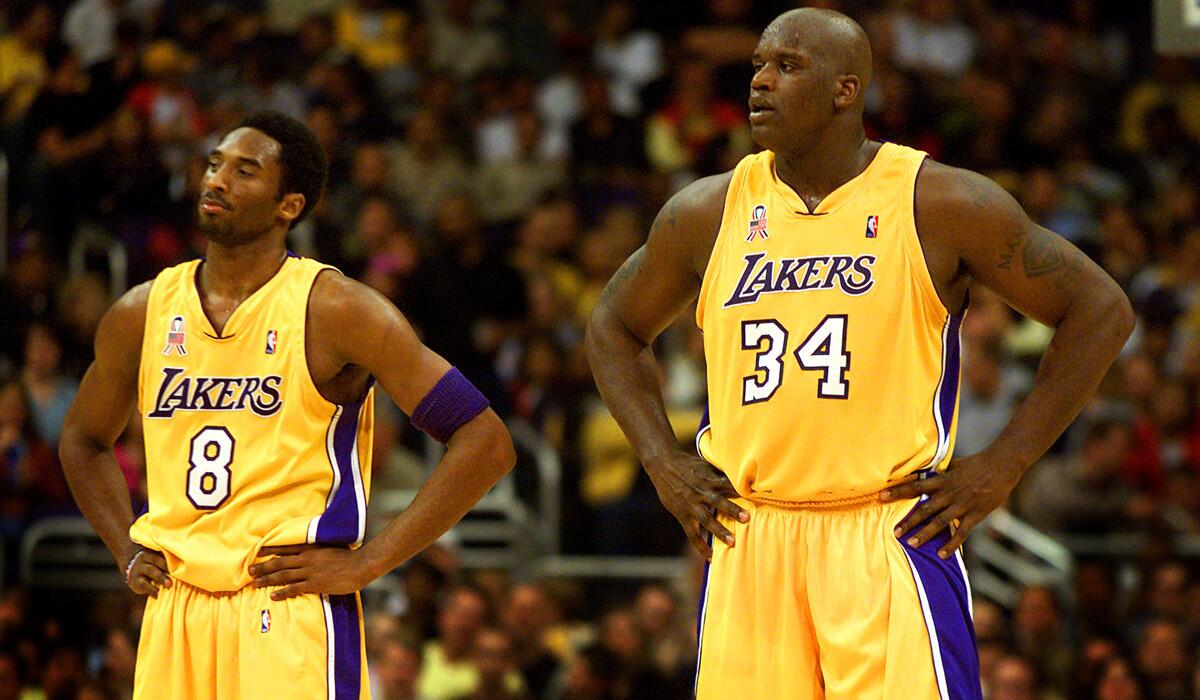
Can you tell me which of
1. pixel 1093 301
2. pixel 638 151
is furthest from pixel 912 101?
pixel 1093 301

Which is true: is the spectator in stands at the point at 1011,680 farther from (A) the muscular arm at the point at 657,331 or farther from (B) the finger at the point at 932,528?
(B) the finger at the point at 932,528

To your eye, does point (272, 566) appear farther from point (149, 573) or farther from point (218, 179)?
point (218, 179)

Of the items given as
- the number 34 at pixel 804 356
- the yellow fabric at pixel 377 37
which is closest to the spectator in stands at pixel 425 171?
the yellow fabric at pixel 377 37

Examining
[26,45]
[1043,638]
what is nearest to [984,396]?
[1043,638]

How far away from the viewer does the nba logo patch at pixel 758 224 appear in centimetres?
566

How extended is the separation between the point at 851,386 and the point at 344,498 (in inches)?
62.2

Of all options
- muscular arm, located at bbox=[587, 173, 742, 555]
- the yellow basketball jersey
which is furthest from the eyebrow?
muscular arm, located at bbox=[587, 173, 742, 555]

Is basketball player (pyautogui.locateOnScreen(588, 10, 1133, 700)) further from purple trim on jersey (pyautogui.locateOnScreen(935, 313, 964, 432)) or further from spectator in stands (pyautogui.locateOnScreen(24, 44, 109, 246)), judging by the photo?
spectator in stands (pyautogui.locateOnScreen(24, 44, 109, 246))

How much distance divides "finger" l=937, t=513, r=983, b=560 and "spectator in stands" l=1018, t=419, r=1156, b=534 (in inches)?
230

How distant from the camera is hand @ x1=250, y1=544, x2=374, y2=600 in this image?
5.63 metres

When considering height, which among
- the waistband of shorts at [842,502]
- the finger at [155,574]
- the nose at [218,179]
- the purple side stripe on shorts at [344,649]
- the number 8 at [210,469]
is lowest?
the purple side stripe on shorts at [344,649]

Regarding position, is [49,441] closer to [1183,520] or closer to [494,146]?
[494,146]

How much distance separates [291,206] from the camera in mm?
6070

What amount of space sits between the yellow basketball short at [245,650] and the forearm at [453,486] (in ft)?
0.95
